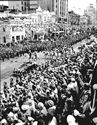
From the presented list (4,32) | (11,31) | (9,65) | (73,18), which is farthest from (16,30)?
(73,18)

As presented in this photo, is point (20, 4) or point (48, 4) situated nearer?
point (20, 4)

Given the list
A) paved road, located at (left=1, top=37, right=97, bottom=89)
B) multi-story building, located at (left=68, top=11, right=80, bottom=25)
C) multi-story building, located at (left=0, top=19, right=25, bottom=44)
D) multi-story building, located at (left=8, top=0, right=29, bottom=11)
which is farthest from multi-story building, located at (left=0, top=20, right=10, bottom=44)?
multi-story building, located at (left=68, top=11, right=80, bottom=25)

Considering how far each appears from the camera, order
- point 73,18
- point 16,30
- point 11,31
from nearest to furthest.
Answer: point 11,31, point 16,30, point 73,18

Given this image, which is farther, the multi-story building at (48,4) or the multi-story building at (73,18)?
the multi-story building at (73,18)

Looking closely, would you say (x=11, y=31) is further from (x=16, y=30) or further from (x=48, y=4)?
(x=48, y=4)

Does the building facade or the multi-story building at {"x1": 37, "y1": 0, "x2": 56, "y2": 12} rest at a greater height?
the building facade

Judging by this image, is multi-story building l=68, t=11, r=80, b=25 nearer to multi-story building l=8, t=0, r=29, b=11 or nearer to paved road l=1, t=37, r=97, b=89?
multi-story building l=8, t=0, r=29, b=11

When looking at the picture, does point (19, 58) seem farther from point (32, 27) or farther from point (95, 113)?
point (95, 113)

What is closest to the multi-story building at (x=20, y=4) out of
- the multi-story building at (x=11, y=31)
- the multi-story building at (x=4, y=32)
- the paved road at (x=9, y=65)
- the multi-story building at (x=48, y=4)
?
the multi-story building at (x=48, y=4)

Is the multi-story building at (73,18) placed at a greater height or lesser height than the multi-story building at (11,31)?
lesser

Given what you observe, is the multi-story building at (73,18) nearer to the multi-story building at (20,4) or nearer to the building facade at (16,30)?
the multi-story building at (20,4)

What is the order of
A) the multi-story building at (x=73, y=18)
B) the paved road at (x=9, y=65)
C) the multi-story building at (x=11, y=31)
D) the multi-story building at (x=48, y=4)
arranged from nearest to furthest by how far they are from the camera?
the paved road at (x=9, y=65), the multi-story building at (x=11, y=31), the multi-story building at (x=48, y=4), the multi-story building at (x=73, y=18)

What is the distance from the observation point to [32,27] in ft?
202

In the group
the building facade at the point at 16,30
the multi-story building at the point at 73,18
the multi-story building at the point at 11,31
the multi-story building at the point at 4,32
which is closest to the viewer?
the multi-story building at the point at 4,32
